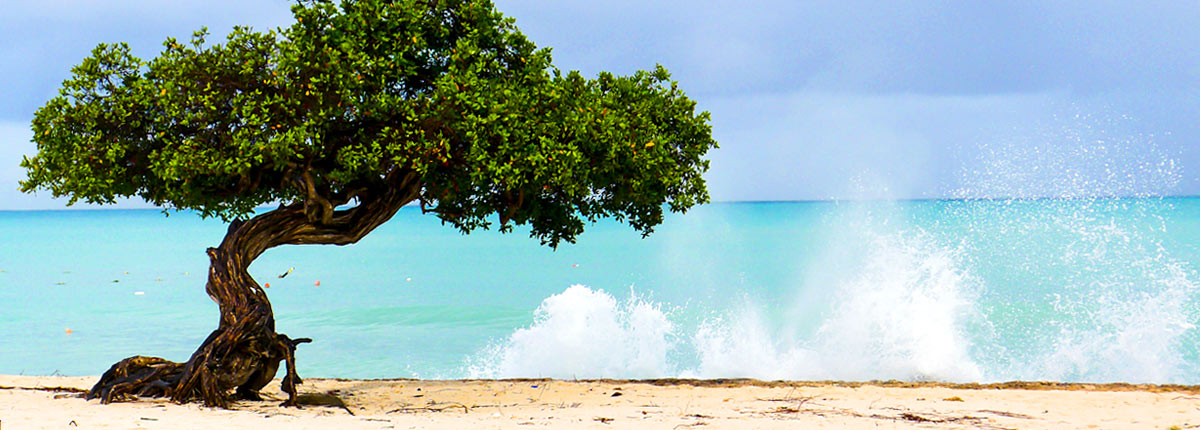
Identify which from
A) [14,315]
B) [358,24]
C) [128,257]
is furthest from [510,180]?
[128,257]

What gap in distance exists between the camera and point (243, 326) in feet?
36.4

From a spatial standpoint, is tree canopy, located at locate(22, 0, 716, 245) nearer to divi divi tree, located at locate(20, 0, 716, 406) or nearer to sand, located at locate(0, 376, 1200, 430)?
divi divi tree, located at locate(20, 0, 716, 406)

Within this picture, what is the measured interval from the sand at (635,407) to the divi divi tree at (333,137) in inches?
41.0

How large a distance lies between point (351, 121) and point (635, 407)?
15.1ft

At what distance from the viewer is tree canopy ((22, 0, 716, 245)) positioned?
10016 millimetres

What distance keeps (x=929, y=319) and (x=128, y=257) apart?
176 feet

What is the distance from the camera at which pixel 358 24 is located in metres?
10.3

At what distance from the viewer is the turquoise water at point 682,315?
18344 millimetres

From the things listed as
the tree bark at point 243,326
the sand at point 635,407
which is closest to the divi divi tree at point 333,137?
the tree bark at point 243,326

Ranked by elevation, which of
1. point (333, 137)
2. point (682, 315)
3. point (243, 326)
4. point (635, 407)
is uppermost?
point (333, 137)

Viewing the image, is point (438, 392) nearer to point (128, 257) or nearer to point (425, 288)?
point (425, 288)

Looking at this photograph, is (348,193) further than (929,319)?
No

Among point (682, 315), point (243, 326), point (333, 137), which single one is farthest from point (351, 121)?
point (682, 315)

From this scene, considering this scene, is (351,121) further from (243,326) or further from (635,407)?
(635,407)
